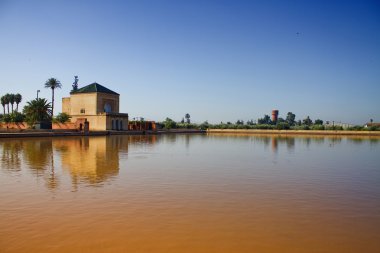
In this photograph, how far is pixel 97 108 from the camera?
182ft

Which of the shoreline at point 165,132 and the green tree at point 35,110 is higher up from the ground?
the green tree at point 35,110

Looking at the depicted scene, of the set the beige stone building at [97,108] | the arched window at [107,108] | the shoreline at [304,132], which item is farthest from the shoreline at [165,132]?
the arched window at [107,108]

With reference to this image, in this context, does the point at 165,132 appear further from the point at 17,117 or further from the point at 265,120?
the point at 265,120

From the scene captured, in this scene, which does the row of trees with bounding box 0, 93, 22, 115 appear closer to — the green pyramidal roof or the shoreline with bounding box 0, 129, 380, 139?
the green pyramidal roof

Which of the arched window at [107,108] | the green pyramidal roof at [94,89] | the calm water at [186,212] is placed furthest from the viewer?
the arched window at [107,108]

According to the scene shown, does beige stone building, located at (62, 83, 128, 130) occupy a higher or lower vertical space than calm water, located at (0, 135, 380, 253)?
higher

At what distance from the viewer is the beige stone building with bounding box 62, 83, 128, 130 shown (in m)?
54.6

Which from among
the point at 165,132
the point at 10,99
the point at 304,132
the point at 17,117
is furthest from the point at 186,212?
the point at 10,99

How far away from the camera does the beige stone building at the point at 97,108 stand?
54.6 m

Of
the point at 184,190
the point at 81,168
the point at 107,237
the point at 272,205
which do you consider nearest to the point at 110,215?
the point at 107,237

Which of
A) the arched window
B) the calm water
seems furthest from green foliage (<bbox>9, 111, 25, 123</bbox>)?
the calm water

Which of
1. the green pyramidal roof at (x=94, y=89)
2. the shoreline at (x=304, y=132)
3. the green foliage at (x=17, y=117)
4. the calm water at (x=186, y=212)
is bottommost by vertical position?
the calm water at (x=186, y=212)

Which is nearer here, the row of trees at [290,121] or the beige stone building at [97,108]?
the beige stone building at [97,108]

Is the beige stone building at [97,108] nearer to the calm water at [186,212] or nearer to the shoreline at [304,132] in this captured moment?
the shoreline at [304,132]
